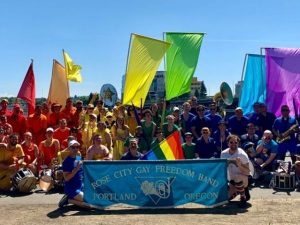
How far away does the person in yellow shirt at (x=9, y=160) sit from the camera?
11.2 metres

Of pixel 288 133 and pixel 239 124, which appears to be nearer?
pixel 288 133

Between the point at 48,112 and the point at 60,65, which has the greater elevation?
the point at 60,65

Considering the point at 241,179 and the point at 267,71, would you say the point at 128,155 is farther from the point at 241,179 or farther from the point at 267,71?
the point at 267,71

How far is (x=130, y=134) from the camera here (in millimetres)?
12742

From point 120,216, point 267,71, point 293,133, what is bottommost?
point 120,216

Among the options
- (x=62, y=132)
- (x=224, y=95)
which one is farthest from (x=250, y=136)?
(x=224, y=95)

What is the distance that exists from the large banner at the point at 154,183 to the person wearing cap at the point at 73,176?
0.53 ft

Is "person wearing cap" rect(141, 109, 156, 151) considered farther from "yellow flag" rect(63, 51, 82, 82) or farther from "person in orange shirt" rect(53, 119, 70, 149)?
"yellow flag" rect(63, 51, 82, 82)

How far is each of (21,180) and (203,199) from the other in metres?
4.38

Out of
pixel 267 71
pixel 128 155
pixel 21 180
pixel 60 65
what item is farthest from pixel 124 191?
pixel 60 65

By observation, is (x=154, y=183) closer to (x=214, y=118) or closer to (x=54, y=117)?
(x=214, y=118)

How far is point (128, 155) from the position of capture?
34.0 feet

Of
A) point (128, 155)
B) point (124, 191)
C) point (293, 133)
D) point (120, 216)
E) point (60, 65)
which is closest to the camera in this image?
point (120, 216)

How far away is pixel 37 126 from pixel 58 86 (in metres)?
2.94
